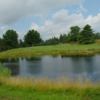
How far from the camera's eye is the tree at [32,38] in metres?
135

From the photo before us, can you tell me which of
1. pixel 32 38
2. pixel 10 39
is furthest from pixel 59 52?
pixel 10 39

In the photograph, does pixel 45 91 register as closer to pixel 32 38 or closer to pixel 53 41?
pixel 32 38

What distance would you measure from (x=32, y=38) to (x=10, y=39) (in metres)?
9.15

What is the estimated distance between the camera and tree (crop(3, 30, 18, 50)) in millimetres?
134375

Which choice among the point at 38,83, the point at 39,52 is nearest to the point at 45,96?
the point at 38,83

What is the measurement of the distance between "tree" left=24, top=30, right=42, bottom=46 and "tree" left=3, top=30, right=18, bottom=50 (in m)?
4.65

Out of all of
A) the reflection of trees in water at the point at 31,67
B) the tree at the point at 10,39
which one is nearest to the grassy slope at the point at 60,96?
the reflection of trees in water at the point at 31,67

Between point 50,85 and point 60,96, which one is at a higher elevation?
point 50,85

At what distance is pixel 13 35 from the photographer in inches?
5428

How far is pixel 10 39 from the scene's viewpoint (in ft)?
440

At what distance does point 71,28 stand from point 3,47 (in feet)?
98.3

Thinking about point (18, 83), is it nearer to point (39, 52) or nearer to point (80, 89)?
point (80, 89)

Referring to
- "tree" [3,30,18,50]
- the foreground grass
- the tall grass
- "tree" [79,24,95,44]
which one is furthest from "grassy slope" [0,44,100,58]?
the foreground grass

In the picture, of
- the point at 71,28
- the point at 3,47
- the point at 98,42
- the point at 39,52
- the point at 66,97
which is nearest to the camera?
the point at 66,97
